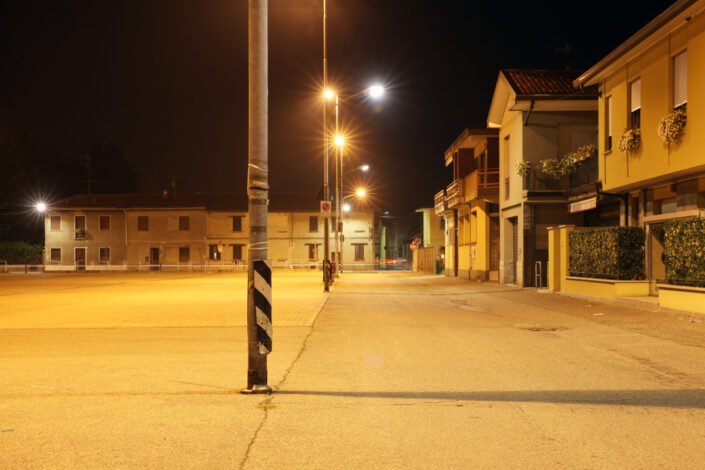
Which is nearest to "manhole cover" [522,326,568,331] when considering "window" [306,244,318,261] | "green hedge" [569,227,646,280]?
"green hedge" [569,227,646,280]

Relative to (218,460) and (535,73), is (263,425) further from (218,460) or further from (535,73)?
(535,73)

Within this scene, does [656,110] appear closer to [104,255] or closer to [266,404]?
[266,404]

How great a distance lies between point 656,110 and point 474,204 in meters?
17.5

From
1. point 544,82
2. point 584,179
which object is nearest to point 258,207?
point 584,179

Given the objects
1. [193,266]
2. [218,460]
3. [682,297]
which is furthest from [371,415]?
[193,266]

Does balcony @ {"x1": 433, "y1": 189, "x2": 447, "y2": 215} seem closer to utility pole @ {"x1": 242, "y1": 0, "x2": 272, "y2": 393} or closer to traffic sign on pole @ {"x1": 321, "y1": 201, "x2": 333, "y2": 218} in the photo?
A: traffic sign on pole @ {"x1": 321, "y1": 201, "x2": 333, "y2": 218}

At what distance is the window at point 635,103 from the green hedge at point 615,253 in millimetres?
3181

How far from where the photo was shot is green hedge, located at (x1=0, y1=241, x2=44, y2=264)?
204 ft

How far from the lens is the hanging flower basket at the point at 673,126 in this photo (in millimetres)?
15188

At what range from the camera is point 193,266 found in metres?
62.5

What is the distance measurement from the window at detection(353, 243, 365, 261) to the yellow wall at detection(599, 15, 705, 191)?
46783 millimetres

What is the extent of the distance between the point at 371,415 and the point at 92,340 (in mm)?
6996

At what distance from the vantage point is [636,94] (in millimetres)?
18188

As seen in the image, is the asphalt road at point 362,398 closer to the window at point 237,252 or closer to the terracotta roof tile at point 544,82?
the terracotta roof tile at point 544,82
